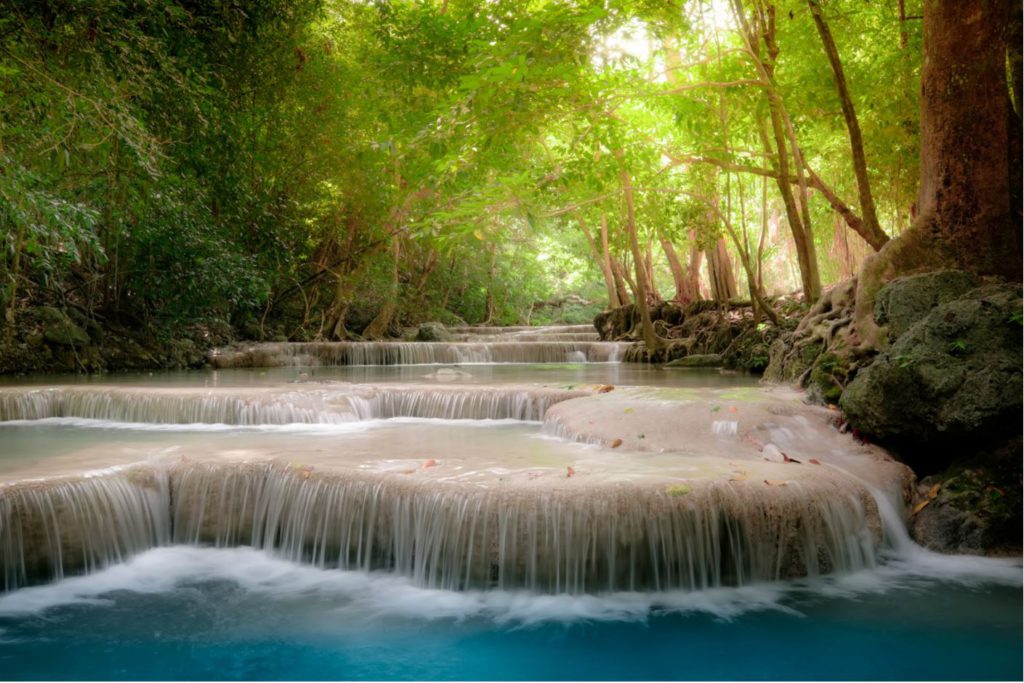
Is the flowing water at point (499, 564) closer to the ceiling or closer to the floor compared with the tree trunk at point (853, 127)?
closer to the floor

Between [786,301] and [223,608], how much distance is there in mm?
14536

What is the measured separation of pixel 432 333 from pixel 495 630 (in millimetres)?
19485

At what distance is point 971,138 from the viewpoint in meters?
7.69

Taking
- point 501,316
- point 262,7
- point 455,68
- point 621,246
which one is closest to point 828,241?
point 621,246

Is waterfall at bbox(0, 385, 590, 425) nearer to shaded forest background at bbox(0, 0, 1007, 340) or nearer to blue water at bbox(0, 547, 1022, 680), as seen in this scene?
shaded forest background at bbox(0, 0, 1007, 340)

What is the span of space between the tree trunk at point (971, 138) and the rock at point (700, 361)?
8.09 meters

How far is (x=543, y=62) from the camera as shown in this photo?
9.16m

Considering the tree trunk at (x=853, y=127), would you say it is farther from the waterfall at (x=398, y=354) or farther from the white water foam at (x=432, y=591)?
the waterfall at (x=398, y=354)

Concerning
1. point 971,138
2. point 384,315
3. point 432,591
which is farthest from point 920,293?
point 384,315

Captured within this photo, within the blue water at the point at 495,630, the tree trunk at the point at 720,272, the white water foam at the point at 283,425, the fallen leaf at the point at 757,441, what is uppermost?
the tree trunk at the point at 720,272

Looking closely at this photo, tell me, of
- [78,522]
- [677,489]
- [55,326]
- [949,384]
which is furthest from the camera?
[55,326]

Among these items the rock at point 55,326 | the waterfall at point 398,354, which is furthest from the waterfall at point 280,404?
the waterfall at point 398,354

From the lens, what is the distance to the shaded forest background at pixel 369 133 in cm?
711

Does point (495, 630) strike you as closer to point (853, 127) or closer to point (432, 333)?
point (853, 127)
